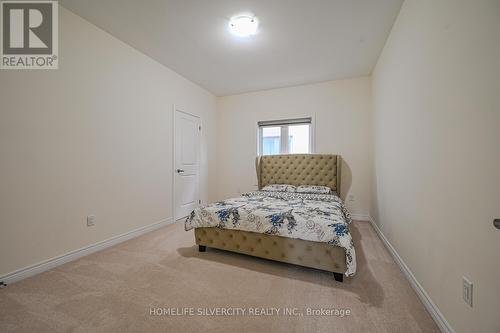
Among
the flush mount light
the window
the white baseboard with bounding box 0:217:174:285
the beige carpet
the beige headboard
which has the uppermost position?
the flush mount light

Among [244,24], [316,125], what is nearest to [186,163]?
[244,24]

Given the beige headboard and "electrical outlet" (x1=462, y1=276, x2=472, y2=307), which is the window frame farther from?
→ "electrical outlet" (x1=462, y1=276, x2=472, y2=307)

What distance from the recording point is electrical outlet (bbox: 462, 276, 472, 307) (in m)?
1.09

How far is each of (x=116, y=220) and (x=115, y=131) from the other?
1188 millimetres

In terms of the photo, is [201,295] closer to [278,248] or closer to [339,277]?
[278,248]

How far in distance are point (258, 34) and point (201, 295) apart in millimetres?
2964

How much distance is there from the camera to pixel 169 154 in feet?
11.8

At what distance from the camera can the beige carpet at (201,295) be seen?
1362 millimetres

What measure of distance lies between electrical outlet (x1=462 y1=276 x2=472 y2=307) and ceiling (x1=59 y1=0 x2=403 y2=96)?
8.18 feet

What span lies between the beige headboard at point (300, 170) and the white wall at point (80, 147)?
6.58 feet

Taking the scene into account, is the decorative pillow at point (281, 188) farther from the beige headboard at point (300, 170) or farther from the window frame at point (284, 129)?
the window frame at point (284, 129)

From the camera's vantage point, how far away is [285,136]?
176 inches
